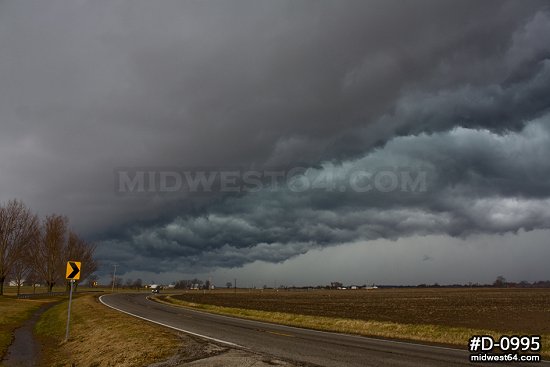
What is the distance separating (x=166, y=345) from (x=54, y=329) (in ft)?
58.9

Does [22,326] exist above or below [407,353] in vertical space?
below

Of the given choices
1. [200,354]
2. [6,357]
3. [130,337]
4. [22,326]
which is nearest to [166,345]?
[200,354]

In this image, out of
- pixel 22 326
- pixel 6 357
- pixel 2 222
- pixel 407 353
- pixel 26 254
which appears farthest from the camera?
pixel 26 254

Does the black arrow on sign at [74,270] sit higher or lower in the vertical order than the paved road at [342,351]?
higher

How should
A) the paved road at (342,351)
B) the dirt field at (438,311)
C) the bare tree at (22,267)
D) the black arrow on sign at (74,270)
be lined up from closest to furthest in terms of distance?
the paved road at (342,351) → the black arrow on sign at (74,270) → the dirt field at (438,311) → the bare tree at (22,267)

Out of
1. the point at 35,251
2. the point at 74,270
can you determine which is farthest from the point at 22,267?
the point at 74,270

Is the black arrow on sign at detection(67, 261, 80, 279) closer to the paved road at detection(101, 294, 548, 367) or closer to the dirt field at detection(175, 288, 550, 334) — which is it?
the paved road at detection(101, 294, 548, 367)

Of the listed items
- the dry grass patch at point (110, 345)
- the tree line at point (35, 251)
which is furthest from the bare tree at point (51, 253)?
the dry grass patch at point (110, 345)

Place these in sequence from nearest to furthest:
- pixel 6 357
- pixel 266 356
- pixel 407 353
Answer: pixel 266 356, pixel 407 353, pixel 6 357

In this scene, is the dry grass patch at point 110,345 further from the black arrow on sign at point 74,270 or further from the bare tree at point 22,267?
the bare tree at point 22,267

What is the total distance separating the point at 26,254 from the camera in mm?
78688

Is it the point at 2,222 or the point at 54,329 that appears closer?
the point at 54,329

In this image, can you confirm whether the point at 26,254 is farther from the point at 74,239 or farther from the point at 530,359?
the point at 530,359

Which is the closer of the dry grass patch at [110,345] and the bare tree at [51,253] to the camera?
the dry grass patch at [110,345]
